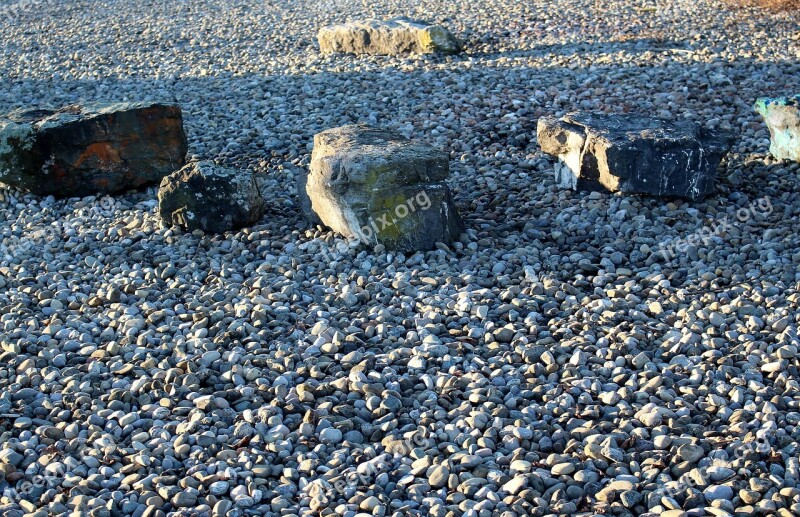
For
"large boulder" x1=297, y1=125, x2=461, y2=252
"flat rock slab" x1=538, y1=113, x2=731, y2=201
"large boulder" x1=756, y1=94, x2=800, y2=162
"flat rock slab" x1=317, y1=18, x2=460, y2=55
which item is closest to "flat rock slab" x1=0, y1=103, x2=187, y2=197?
"large boulder" x1=297, y1=125, x2=461, y2=252

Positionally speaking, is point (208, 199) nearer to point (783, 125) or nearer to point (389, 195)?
point (389, 195)

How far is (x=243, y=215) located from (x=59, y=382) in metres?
2.15

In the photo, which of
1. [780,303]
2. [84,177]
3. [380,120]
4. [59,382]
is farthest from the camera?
[380,120]

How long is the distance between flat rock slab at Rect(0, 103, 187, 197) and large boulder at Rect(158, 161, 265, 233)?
0.97 meters

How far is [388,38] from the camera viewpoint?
35.2 feet

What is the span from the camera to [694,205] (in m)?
6.43

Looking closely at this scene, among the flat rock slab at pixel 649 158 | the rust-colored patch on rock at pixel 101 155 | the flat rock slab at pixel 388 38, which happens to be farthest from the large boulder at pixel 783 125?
the rust-colored patch on rock at pixel 101 155

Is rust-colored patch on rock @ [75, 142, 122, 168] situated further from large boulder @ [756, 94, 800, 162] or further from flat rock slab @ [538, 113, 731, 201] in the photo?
large boulder @ [756, 94, 800, 162]

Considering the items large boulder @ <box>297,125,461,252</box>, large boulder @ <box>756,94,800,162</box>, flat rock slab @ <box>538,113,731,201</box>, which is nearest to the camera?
large boulder @ <box>297,125,461,252</box>

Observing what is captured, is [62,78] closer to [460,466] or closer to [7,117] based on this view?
[7,117]

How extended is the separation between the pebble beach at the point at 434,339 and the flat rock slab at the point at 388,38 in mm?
1598

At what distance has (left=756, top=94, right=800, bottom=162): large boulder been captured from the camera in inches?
268

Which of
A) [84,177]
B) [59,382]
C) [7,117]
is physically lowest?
[59,382]

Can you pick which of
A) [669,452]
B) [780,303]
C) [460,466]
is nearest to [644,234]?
[780,303]
